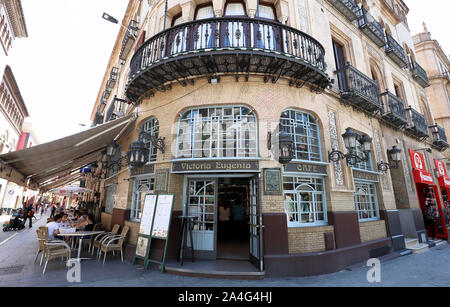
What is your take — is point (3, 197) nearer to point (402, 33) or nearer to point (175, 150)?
point (175, 150)

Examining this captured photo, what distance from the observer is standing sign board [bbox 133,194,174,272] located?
5.98 m

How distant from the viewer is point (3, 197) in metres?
28.4

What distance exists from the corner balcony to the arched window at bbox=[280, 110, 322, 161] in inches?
44.1

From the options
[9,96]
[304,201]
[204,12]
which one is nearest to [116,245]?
[304,201]

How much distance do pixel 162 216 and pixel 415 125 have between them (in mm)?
15648

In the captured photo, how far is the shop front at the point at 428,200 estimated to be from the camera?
38.6ft

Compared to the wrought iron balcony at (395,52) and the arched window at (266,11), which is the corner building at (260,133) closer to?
the arched window at (266,11)

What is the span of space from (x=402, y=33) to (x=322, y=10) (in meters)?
11.7

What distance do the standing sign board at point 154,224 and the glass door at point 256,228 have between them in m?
2.51

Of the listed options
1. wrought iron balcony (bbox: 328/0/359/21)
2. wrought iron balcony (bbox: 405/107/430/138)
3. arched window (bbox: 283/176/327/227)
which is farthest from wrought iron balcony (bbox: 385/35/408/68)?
arched window (bbox: 283/176/327/227)

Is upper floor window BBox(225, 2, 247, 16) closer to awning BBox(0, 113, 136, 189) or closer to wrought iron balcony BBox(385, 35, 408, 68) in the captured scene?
awning BBox(0, 113, 136, 189)

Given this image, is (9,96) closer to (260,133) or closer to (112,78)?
(112,78)

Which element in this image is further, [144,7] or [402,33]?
[402,33]
